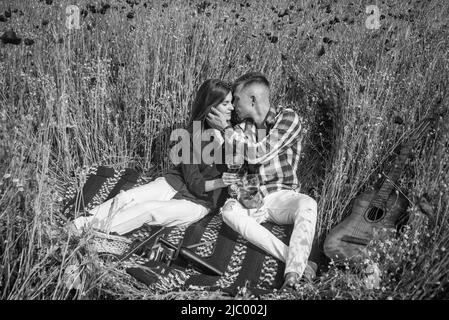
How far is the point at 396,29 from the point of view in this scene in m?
4.09

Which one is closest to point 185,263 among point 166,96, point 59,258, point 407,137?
point 59,258

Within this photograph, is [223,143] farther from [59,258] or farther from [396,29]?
[396,29]

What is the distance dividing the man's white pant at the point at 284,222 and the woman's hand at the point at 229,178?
144 millimetres

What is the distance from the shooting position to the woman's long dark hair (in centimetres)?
310

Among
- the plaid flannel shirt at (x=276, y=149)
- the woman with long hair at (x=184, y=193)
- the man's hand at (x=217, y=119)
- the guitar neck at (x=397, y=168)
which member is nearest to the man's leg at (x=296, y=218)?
the plaid flannel shirt at (x=276, y=149)

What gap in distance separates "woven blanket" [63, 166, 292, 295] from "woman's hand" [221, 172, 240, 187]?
254mm

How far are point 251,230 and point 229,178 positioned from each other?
47cm

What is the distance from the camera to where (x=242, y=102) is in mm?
3113

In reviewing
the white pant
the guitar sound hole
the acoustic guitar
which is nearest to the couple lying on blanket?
the white pant

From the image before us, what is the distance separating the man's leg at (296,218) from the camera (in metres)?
2.39

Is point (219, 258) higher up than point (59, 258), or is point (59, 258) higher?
point (59, 258)

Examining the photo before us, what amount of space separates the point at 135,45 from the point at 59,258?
1.94 m

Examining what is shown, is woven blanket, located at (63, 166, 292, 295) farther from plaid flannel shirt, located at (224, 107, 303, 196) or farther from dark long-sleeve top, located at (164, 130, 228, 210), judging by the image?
plaid flannel shirt, located at (224, 107, 303, 196)

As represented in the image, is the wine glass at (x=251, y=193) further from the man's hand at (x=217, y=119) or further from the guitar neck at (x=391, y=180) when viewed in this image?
the guitar neck at (x=391, y=180)
